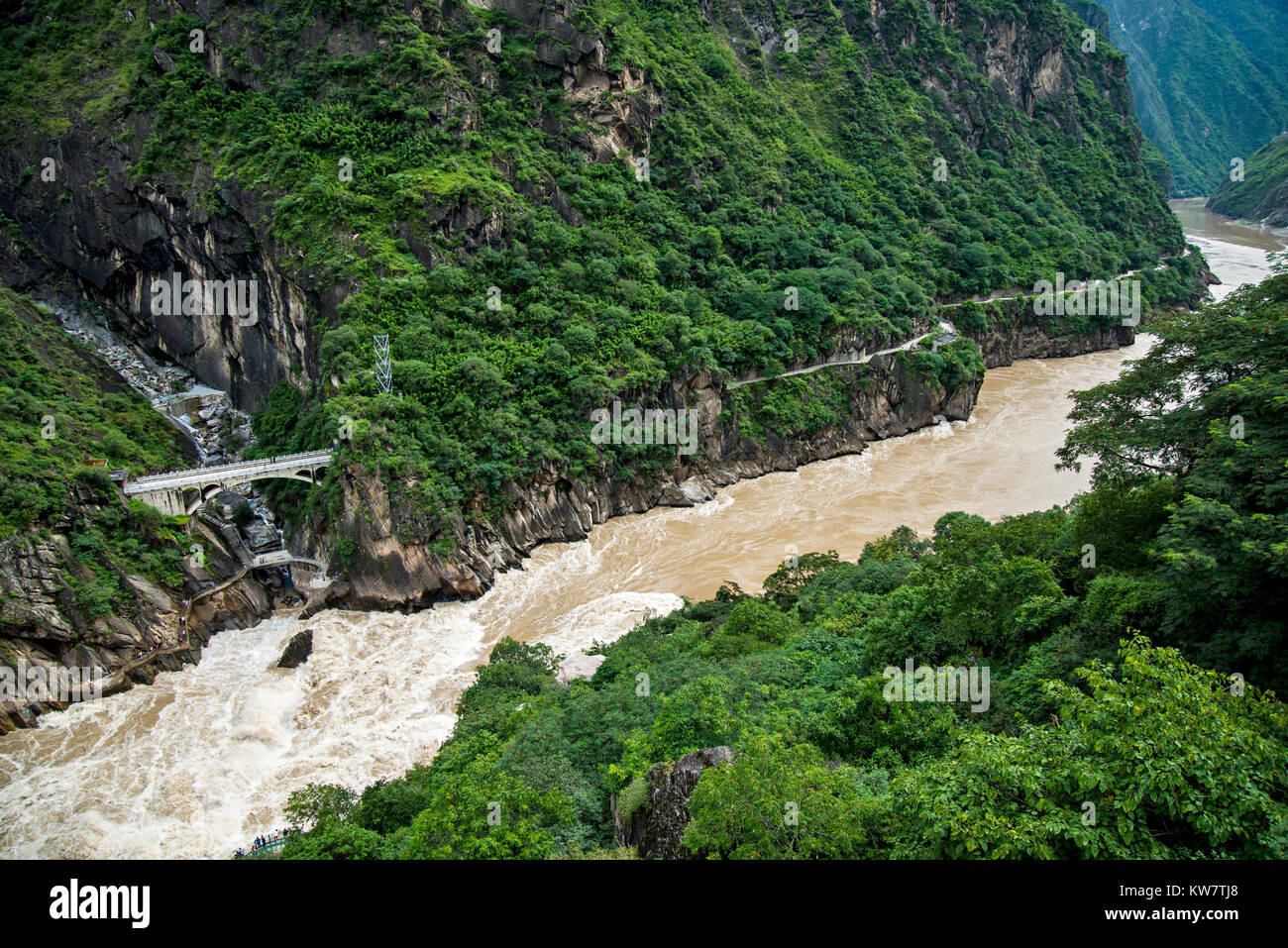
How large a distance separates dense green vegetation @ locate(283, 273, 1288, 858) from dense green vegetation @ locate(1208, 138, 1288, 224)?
492 ft

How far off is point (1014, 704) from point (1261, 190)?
171 meters

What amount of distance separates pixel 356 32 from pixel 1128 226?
9092 cm

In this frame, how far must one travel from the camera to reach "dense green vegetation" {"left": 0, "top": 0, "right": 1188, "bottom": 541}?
45.5 meters

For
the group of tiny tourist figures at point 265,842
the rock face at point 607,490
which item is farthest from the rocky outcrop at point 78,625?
the group of tiny tourist figures at point 265,842

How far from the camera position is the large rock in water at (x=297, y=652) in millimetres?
35219

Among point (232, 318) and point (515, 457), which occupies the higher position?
point (232, 318)

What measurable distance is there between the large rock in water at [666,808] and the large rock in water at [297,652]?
82.7 ft

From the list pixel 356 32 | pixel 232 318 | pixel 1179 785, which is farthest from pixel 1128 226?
pixel 1179 785

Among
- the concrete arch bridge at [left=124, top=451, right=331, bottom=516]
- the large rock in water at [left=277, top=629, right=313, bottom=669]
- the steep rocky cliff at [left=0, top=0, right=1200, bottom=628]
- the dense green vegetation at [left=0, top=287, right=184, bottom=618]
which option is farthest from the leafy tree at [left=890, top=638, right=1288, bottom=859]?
the concrete arch bridge at [left=124, top=451, right=331, bottom=516]

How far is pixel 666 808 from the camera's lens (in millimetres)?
13508

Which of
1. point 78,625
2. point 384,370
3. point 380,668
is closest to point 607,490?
point 384,370

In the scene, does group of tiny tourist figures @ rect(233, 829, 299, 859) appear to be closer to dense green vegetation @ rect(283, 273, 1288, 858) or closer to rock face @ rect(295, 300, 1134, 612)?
dense green vegetation @ rect(283, 273, 1288, 858)

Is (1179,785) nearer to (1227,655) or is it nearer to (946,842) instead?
(946,842)

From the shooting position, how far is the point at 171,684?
1350 inches
